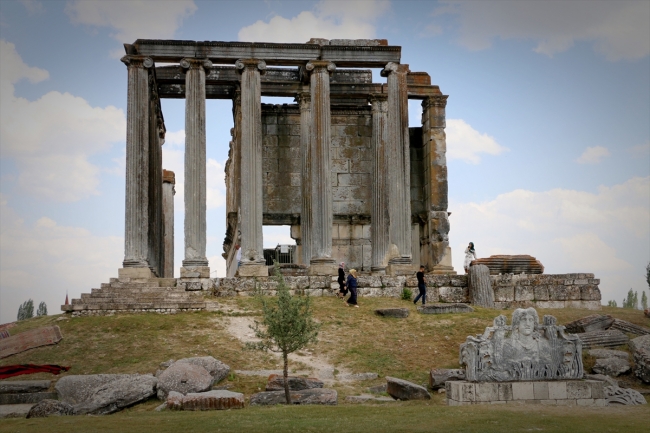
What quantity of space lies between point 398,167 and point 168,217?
16500 millimetres

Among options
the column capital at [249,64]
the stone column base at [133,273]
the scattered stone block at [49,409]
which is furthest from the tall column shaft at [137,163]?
the scattered stone block at [49,409]

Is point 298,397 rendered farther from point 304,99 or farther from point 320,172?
point 304,99

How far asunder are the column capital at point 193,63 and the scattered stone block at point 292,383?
1677cm

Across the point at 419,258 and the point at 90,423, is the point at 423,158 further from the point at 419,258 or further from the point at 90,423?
the point at 90,423

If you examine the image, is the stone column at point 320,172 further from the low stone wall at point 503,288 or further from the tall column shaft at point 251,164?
the tall column shaft at point 251,164

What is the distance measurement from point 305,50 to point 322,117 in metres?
2.85

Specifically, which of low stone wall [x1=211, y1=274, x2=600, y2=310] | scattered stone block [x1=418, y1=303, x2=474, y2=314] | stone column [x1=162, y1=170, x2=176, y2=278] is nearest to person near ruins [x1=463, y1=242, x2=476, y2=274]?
low stone wall [x1=211, y1=274, x2=600, y2=310]

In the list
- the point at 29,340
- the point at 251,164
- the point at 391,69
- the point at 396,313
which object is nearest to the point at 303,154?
the point at 251,164

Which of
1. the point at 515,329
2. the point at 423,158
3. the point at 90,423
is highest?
the point at 423,158

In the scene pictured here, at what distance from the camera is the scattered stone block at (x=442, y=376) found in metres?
20.8

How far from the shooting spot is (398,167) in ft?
112

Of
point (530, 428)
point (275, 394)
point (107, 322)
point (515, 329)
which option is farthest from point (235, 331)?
point (530, 428)

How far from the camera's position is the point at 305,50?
34500 mm

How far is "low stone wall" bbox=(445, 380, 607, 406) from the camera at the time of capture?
18547mm
